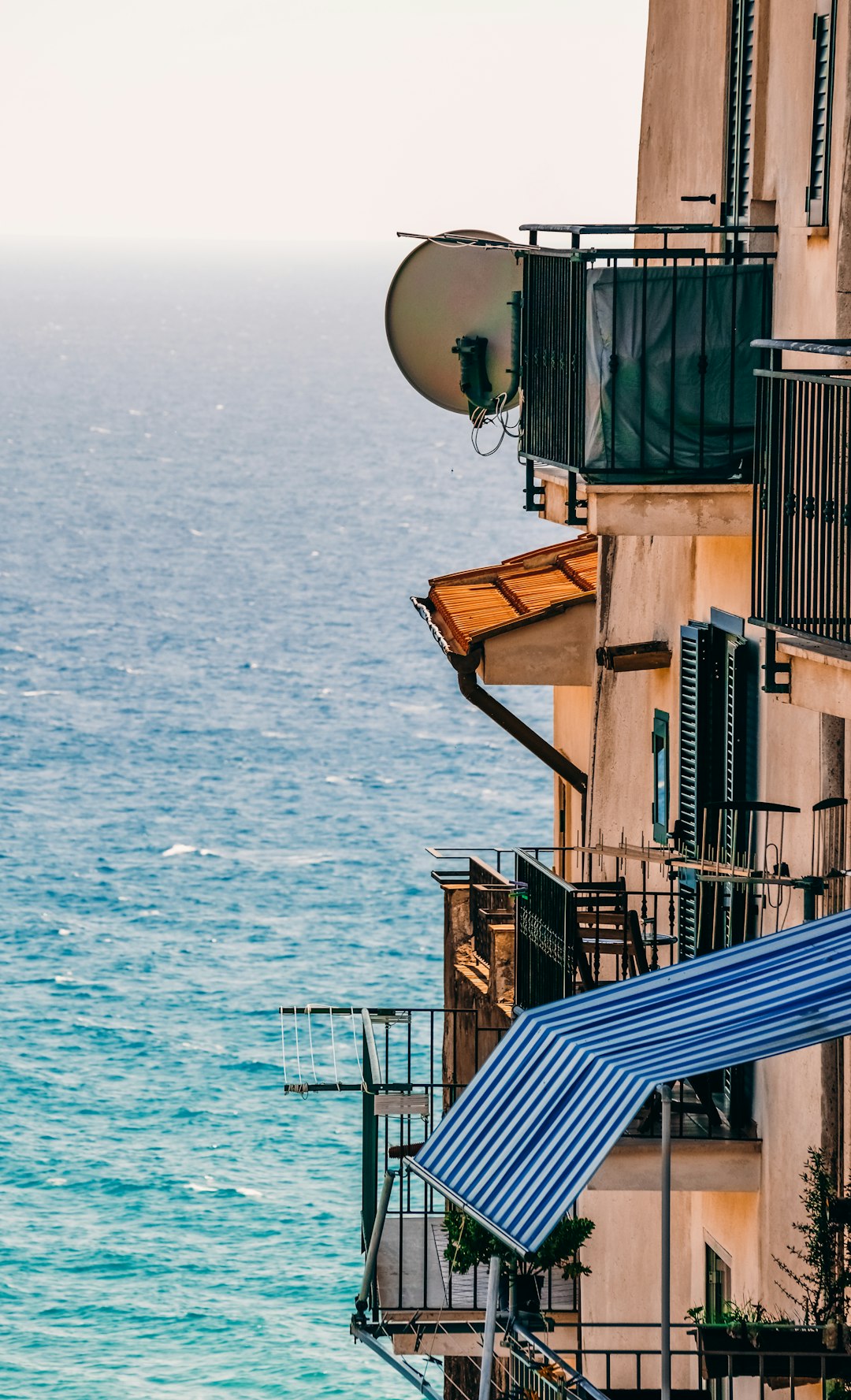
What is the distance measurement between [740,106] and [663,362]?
142cm

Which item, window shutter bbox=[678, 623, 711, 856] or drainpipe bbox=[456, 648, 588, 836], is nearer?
window shutter bbox=[678, 623, 711, 856]

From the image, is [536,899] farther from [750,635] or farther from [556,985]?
[750,635]

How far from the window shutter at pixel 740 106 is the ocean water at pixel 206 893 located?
936 inches

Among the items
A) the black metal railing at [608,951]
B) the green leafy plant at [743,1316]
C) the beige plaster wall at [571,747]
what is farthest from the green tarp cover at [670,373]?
the beige plaster wall at [571,747]

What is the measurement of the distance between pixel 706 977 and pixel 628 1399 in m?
4.64

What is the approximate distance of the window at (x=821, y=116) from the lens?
1041cm

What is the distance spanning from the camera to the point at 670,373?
448 inches

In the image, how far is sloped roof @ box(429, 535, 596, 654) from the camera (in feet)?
50.9

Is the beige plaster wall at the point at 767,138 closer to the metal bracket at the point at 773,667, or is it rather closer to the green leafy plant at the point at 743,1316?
the metal bracket at the point at 773,667

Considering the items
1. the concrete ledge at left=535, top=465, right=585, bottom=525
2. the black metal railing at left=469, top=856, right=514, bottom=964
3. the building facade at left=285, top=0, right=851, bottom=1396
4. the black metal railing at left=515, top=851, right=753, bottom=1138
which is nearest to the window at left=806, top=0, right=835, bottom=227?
the building facade at left=285, top=0, right=851, bottom=1396

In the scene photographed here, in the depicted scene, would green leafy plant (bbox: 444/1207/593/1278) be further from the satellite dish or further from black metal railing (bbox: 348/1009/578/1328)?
the satellite dish

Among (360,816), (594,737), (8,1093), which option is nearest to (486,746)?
(360,816)

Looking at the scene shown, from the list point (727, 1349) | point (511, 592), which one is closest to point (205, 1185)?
point (511, 592)

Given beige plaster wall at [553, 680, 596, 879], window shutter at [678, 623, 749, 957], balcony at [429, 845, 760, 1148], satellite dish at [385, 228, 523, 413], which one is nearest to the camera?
balcony at [429, 845, 760, 1148]
